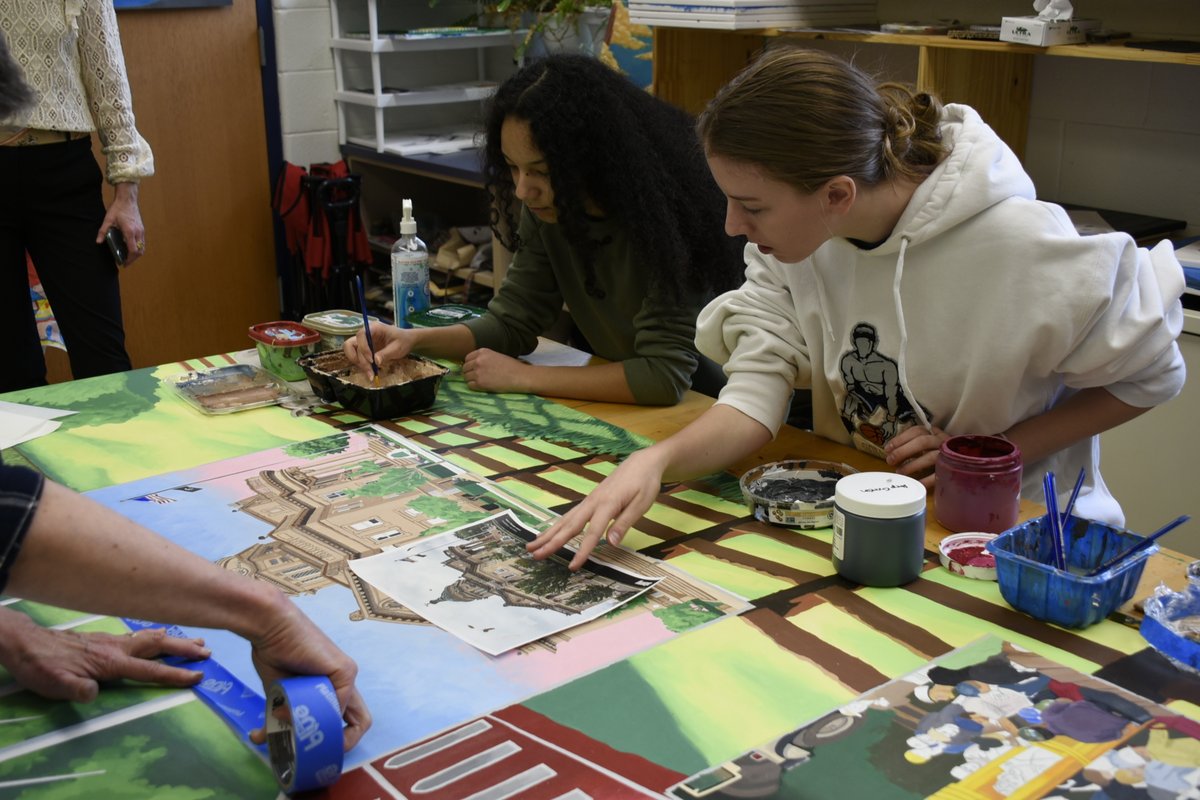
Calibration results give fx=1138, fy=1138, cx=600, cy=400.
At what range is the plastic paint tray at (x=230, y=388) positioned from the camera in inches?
66.8

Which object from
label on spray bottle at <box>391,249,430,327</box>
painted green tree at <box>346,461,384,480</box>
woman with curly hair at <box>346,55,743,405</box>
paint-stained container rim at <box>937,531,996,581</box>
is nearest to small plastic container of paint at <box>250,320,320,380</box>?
woman with curly hair at <box>346,55,743,405</box>

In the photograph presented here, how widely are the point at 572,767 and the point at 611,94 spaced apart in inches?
50.7

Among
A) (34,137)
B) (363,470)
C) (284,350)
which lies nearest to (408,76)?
(34,137)

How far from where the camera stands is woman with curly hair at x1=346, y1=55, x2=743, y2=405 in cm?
178

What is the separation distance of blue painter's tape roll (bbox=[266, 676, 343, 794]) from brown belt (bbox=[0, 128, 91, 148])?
175 cm

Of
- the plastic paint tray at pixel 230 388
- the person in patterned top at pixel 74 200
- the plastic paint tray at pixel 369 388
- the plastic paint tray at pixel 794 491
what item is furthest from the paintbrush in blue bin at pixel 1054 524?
the person in patterned top at pixel 74 200

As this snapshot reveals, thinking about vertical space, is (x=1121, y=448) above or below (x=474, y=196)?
below

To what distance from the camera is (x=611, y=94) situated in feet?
6.21

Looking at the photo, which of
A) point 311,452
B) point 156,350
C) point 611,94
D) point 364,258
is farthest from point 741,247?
point 156,350

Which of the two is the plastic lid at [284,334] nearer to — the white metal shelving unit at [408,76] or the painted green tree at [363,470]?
the painted green tree at [363,470]

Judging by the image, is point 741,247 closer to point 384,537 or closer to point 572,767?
point 384,537

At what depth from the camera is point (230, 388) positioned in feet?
5.78

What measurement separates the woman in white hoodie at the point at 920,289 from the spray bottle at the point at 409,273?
739 mm

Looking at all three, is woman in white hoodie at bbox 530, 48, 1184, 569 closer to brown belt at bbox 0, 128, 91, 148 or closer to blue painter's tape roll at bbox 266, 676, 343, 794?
blue painter's tape roll at bbox 266, 676, 343, 794
